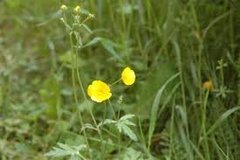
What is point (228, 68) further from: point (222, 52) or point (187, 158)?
point (187, 158)

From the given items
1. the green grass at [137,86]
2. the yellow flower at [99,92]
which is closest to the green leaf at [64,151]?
the green grass at [137,86]

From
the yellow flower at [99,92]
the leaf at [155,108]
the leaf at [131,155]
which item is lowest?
the leaf at [131,155]

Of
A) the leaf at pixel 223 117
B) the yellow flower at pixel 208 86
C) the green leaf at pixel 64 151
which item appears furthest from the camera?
the yellow flower at pixel 208 86

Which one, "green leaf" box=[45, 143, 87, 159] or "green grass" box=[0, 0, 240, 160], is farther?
"green grass" box=[0, 0, 240, 160]

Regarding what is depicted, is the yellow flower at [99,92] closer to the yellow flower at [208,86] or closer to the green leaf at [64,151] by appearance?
the green leaf at [64,151]

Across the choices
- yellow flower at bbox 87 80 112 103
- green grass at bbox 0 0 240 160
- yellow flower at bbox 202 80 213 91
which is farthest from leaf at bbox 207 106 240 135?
yellow flower at bbox 87 80 112 103

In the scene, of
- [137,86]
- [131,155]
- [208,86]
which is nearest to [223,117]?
[208,86]

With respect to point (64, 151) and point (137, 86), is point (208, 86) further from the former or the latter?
point (64, 151)

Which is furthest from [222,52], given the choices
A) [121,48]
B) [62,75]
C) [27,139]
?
[27,139]

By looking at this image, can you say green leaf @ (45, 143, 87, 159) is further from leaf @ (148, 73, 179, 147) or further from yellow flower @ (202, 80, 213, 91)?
yellow flower @ (202, 80, 213, 91)
